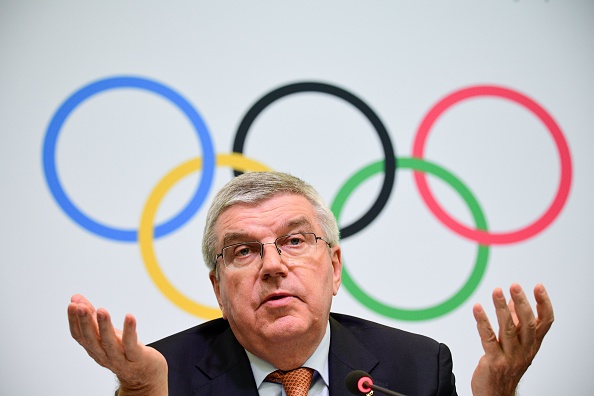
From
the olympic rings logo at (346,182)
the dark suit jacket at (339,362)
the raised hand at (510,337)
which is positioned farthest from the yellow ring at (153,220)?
the raised hand at (510,337)

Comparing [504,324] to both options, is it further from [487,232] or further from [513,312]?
[487,232]

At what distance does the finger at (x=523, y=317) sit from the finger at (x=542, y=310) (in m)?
0.03

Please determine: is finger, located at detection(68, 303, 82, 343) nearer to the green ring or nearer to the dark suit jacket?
the dark suit jacket

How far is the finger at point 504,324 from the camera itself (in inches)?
71.4

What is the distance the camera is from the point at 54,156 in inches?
128

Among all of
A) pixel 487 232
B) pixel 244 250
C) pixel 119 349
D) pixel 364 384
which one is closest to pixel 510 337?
pixel 364 384

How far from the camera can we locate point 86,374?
3139mm

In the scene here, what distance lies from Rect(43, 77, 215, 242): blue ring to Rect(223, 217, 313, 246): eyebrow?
2.99 feet

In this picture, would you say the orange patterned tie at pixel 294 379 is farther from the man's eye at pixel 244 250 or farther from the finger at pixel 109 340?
the finger at pixel 109 340

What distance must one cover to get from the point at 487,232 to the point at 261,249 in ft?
5.08

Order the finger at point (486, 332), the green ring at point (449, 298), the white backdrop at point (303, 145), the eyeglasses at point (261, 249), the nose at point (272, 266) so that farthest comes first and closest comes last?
the green ring at point (449, 298) → the white backdrop at point (303, 145) → the eyeglasses at point (261, 249) → the nose at point (272, 266) → the finger at point (486, 332)

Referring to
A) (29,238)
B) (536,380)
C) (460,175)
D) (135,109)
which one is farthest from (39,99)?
(536,380)

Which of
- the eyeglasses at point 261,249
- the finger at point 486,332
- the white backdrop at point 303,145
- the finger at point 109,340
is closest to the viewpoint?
the finger at point 109,340

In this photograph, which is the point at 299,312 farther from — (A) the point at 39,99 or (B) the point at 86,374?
(A) the point at 39,99
